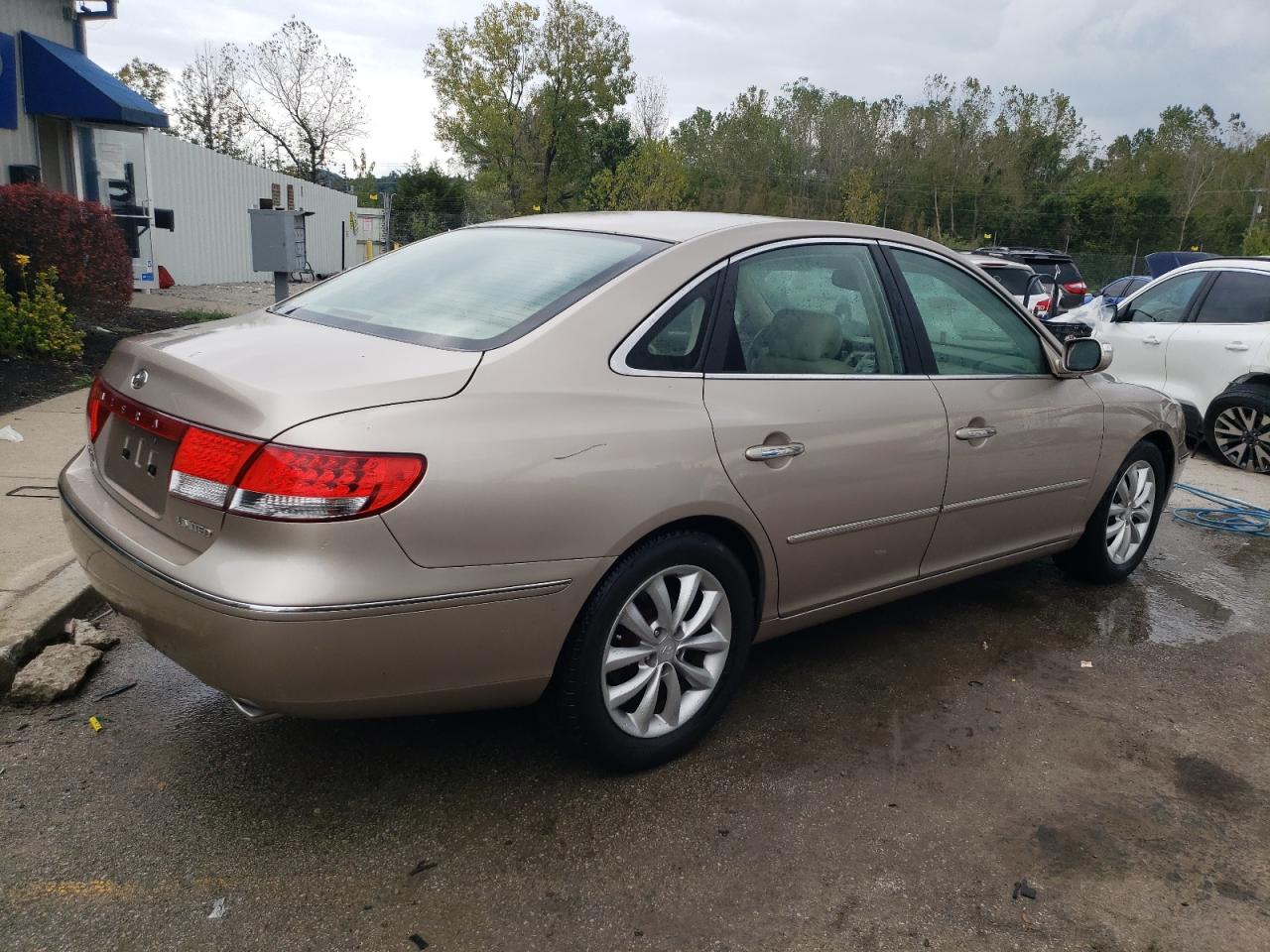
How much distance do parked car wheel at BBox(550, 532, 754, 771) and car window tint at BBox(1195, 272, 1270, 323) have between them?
6892mm

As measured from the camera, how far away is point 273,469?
2348mm

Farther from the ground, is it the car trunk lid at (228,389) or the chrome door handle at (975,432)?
the car trunk lid at (228,389)

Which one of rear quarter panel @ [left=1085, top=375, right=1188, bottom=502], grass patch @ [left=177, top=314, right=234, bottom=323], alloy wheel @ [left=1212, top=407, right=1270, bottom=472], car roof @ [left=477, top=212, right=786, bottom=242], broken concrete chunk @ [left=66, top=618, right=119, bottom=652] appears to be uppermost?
car roof @ [left=477, top=212, right=786, bottom=242]

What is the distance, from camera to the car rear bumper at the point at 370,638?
2355mm

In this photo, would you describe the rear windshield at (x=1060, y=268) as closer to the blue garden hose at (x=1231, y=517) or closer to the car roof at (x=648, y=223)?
the blue garden hose at (x=1231, y=517)

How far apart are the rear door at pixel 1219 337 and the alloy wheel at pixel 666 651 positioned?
6.79 m

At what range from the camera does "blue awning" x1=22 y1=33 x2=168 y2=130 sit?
40.4 feet

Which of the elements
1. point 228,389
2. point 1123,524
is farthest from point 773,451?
point 1123,524

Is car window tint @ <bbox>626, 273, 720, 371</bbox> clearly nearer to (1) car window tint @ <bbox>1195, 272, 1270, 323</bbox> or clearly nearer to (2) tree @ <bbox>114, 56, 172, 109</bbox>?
(1) car window tint @ <bbox>1195, 272, 1270, 323</bbox>

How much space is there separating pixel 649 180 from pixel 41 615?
3053 centimetres

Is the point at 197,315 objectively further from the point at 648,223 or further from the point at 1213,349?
the point at 1213,349

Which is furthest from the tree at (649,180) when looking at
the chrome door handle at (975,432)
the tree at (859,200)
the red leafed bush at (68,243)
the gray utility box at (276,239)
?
the chrome door handle at (975,432)

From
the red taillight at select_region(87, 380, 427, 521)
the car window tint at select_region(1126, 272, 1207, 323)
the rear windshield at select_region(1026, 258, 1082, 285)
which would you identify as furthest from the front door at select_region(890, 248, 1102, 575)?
the rear windshield at select_region(1026, 258, 1082, 285)

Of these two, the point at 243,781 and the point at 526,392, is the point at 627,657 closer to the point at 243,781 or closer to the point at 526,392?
the point at 526,392
